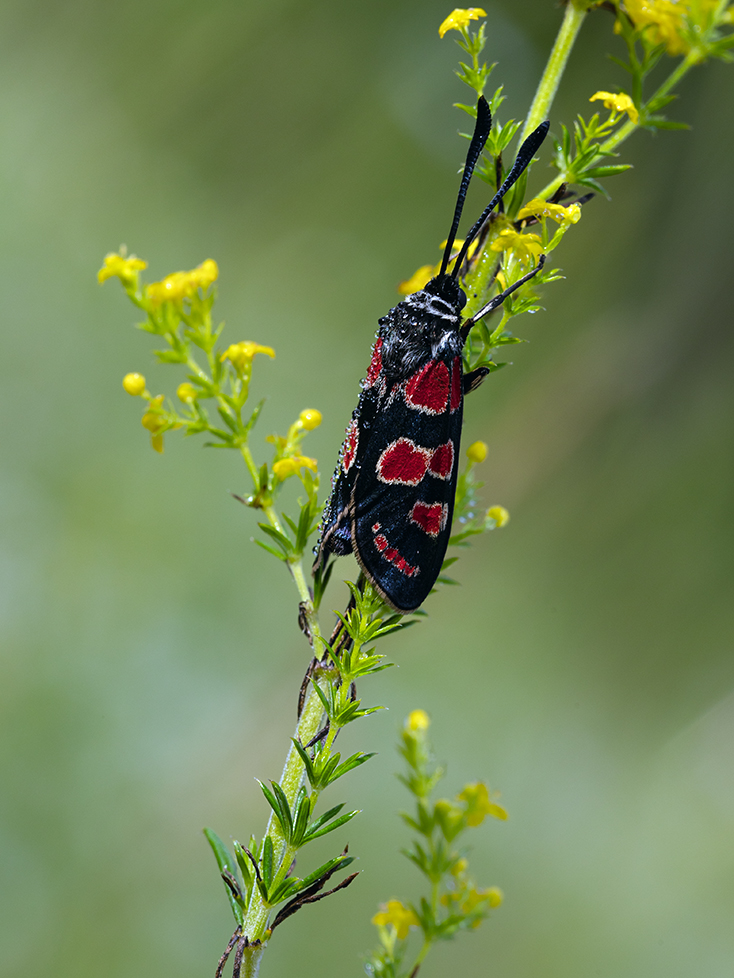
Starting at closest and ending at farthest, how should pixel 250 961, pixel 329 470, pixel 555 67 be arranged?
pixel 250 961, pixel 555 67, pixel 329 470

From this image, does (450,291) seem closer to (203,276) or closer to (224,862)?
(203,276)

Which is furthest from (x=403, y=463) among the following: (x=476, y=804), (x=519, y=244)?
(x=476, y=804)

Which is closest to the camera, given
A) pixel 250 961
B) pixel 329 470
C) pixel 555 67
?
pixel 250 961

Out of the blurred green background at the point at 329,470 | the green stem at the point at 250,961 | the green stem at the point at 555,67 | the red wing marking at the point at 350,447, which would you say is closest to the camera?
the green stem at the point at 250,961

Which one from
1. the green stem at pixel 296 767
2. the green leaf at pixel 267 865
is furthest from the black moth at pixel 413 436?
the green leaf at pixel 267 865

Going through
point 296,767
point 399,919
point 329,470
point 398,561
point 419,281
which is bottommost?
point 399,919

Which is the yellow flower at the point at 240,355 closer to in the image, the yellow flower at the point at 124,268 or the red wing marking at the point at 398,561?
the yellow flower at the point at 124,268

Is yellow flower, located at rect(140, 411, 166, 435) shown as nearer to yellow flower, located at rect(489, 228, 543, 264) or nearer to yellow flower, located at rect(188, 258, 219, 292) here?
yellow flower, located at rect(188, 258, 219, 292)
